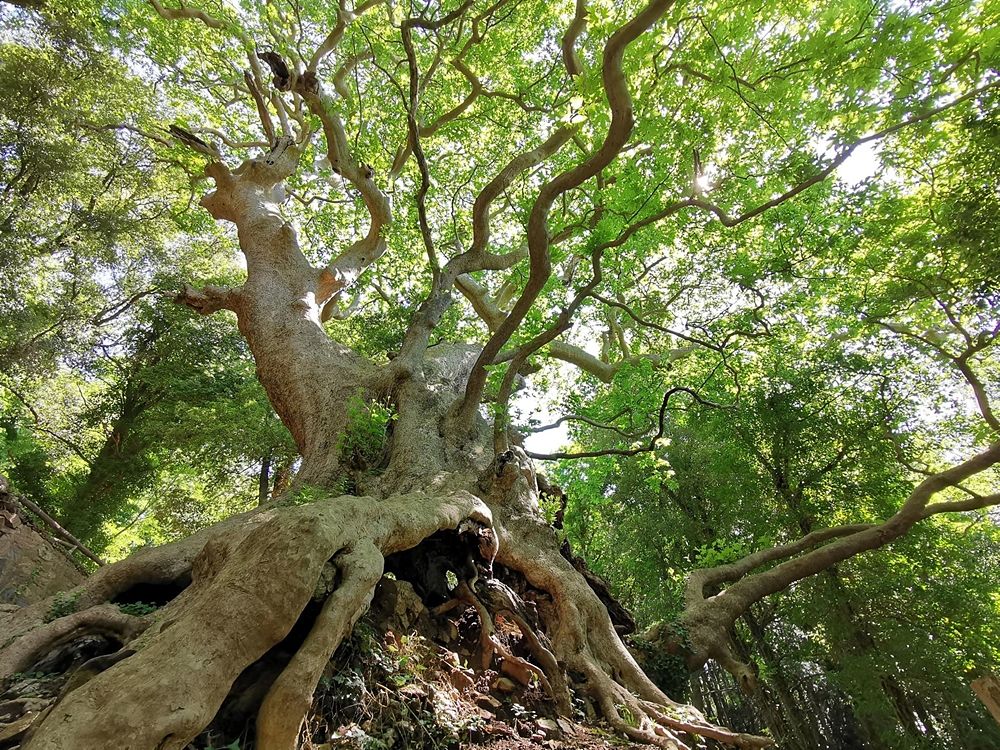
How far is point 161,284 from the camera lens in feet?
32.1

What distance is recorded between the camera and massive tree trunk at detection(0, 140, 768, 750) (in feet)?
5.13

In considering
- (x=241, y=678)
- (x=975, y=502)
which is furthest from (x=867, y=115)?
(x=241, y=678)

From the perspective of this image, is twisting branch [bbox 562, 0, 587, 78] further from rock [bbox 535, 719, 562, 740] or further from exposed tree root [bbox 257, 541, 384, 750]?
rock [bbox 535, 719, 562, 740]

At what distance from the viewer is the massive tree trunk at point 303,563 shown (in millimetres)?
1563

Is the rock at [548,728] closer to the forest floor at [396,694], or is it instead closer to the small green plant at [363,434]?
the forest floor at [396,694]

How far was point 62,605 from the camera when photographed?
A: 10.1ft

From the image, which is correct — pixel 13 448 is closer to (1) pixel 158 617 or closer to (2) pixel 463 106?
(1) pixel 158 617

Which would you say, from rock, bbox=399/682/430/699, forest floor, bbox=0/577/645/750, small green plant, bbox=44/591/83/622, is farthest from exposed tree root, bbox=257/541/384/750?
small green plant, bbox=44/591/83/622

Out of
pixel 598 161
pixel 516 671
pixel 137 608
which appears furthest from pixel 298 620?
pixel 598 161

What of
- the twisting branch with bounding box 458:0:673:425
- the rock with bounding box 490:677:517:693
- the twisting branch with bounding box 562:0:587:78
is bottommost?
the rock with bounding box 490:677:517:693

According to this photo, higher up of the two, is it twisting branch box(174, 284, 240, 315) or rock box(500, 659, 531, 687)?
twisting branch box(174, 284, 240, 315)

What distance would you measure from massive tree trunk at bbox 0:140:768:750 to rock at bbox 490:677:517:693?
7.6 inches

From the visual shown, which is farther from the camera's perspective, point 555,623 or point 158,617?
point 555,623

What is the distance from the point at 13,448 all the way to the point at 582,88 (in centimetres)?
1090
